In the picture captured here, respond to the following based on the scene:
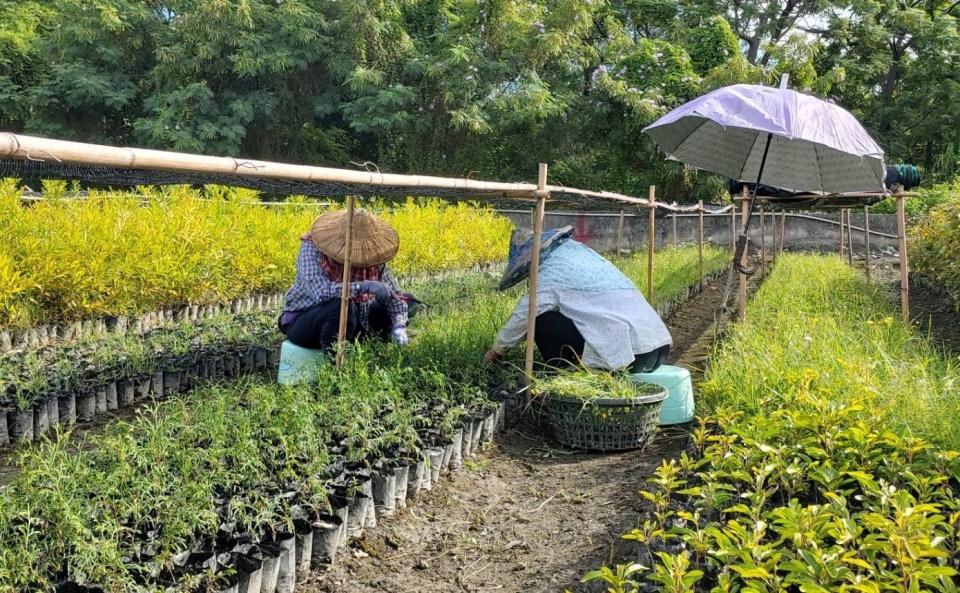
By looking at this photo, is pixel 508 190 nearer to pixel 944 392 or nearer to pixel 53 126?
pixel 944 392

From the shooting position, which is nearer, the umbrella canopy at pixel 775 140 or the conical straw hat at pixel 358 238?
the umbrella canopy at pixel 775 140

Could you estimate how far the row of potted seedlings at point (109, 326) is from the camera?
5289 mm

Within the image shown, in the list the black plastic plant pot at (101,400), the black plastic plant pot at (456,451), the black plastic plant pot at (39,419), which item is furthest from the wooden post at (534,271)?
the black plastic plant pot at (39,419)

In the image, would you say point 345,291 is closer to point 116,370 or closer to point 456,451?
point 456,451

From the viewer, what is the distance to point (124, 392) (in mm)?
4480

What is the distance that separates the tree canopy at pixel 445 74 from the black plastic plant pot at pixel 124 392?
10.7 meters

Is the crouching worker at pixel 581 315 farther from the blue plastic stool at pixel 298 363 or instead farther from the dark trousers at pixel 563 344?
the blue plastic stool at pixel 298 363

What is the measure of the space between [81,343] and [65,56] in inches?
485

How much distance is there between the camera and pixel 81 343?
17.0 ft

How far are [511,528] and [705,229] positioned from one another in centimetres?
1296

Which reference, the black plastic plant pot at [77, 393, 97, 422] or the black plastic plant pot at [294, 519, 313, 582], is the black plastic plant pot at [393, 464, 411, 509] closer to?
the black plastic plant pot at [294, 519, 313, 582]

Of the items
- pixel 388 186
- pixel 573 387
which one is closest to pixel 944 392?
pixel 573 387

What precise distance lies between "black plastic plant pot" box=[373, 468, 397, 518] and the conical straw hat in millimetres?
1632

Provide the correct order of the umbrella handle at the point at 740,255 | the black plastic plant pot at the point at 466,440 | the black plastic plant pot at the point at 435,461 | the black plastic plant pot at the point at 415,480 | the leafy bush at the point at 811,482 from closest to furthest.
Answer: the leafy bush at the point at 811,482 → the black plastic plant pot at the point at 415,480 → the black plastic plant pot at the point at 435,461 → the black plastic plant pot at the point at 466,440 → the umbrella handle at the point at 740,255
